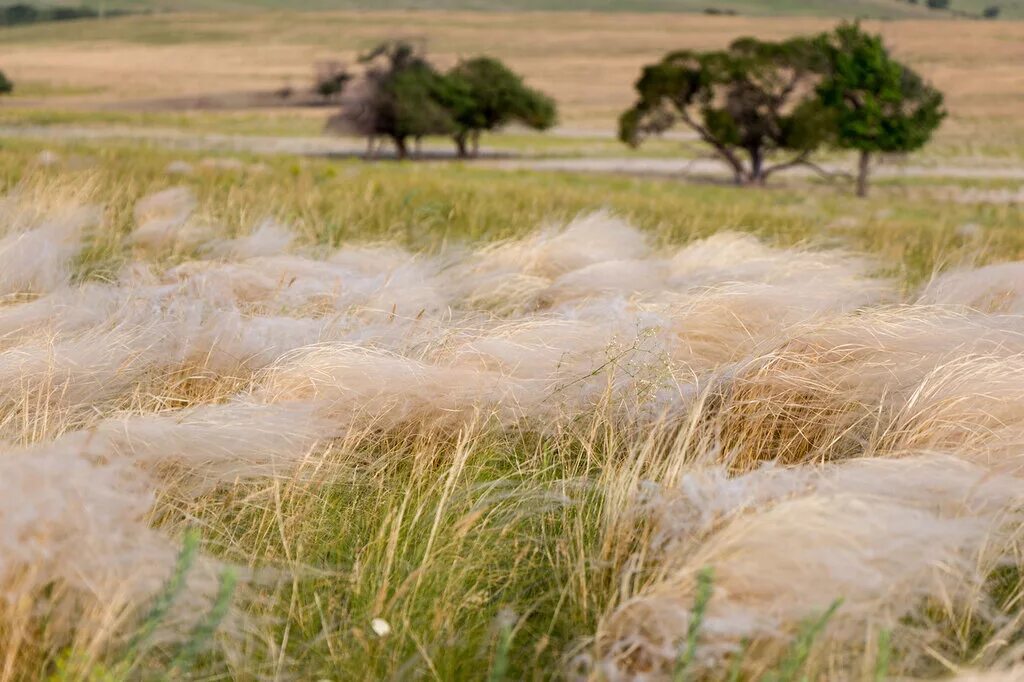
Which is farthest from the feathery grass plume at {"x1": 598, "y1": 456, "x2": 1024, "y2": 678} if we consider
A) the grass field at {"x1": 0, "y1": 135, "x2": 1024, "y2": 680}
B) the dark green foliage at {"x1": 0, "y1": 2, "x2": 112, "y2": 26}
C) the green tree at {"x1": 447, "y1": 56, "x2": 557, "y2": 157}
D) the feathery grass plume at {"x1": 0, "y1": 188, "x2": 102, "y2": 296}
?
the dark green foliage at {"x1": 0, "y1": 2, "x2": 112, "y2": 26}

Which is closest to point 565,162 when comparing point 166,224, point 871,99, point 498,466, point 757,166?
point 757,166

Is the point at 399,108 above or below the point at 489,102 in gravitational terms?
above

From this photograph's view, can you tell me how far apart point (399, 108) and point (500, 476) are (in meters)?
35.8

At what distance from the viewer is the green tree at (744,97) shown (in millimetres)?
30703

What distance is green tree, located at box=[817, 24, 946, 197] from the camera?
29.0 meters

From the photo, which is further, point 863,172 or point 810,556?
point 863,172

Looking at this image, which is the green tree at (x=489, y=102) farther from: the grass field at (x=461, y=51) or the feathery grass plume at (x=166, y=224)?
the feathery grass plume at (x=166, y=224)

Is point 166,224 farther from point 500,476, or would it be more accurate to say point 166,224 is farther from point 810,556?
point 810,556

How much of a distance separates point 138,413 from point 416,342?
30.5 inches

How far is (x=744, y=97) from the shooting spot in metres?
31.7

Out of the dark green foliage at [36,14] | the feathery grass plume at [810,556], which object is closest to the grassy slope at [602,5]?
the dark green foliage at [36,14]

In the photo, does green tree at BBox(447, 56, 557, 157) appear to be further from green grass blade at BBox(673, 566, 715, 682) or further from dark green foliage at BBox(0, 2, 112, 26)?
dark green foliage at BBox(0, 2, 112, 26)

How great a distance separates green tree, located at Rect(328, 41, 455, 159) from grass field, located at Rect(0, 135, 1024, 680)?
33809 millimetres

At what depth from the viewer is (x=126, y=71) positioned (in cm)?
8269
